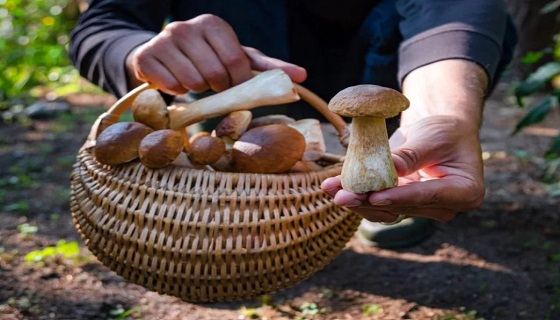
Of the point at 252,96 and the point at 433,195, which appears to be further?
the point at 252,96

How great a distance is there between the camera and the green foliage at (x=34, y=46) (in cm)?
439

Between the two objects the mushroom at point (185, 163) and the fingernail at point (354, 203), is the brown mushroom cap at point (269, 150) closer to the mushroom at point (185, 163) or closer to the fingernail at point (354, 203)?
the mushroom at point (185, 163)

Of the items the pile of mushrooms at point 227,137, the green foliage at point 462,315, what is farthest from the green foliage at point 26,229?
the green foliage at point 462,315

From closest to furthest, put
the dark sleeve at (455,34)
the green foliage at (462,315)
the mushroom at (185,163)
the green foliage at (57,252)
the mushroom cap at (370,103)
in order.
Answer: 1. the mushroom cap at (370,103)
2. the mushroom at (185,163)
3. the dark sleeve at (455,34)
4. the green foliage at (462,315)
5. the green foliage at (57,252)

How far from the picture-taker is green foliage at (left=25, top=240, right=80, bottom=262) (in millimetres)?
1756

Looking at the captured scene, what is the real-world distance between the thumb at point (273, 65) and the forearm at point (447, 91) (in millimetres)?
229

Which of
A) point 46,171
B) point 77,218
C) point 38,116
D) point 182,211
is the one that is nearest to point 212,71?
point 182,211

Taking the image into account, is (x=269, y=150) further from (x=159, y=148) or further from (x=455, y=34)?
(x=455, y=34)

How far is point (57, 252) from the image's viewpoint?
71.1 inches

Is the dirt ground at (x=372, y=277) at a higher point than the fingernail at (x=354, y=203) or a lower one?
lower

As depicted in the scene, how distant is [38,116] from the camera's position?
3.67 meters

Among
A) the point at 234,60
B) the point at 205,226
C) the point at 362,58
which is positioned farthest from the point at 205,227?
the point at 362,58

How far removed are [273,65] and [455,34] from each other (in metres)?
0.41

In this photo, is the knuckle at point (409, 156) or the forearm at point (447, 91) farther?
the forearm at point (447, 91)
